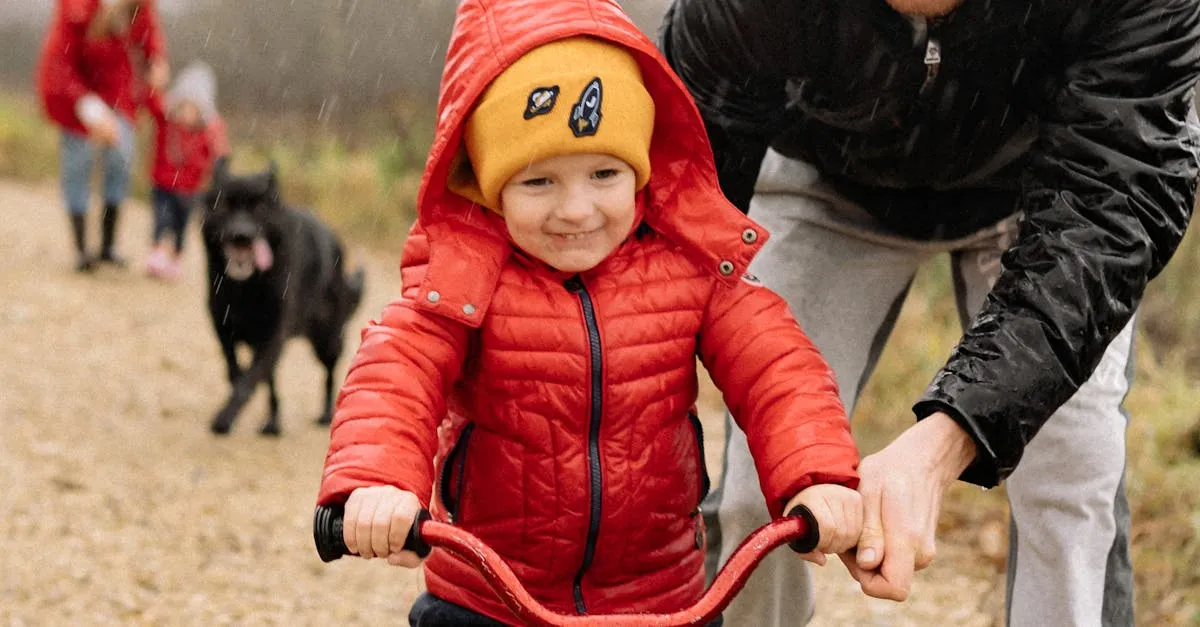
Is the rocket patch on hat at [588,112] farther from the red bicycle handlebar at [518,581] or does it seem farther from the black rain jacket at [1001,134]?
the red bicycle handlebar at [518,581]

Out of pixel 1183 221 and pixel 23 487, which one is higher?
pixel 1183 221

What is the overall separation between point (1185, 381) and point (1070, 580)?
3.61 m

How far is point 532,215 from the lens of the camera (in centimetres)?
228

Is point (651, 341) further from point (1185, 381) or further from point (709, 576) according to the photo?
point (1185, 381)

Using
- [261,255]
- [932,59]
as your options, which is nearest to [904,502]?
[932,59]

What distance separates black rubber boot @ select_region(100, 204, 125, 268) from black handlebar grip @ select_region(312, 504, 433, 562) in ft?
27.4

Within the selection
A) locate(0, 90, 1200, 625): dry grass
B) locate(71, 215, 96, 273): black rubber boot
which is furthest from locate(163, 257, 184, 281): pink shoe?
locate(0, 90, 1200, 625): dry grass

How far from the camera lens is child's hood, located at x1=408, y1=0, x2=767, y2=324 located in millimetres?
2303

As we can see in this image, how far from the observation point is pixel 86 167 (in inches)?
372

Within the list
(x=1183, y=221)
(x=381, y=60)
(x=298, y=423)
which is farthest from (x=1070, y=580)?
(x=381, y=60)

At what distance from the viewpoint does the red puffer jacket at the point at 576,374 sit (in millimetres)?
2279

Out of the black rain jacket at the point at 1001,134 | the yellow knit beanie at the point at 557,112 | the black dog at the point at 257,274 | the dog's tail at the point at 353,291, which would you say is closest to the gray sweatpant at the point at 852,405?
the black rain jacket at the point at 1001,134

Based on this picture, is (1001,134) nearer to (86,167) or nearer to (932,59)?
(932,59)

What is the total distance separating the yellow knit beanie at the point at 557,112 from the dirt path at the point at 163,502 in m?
2.64
